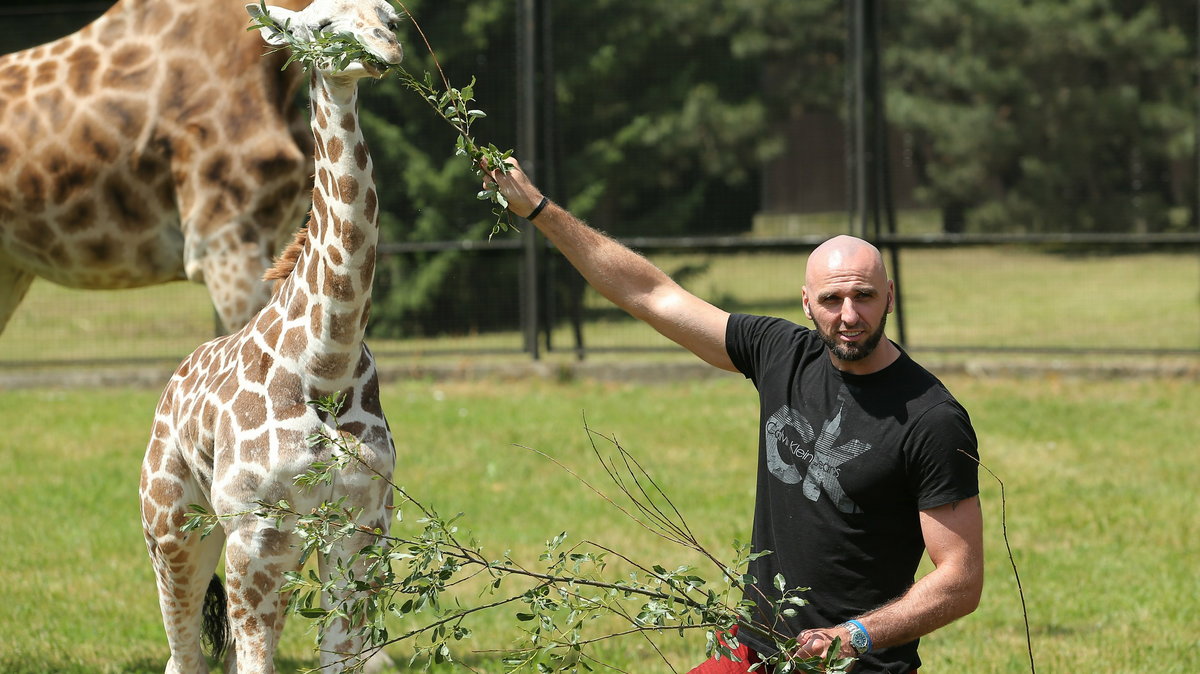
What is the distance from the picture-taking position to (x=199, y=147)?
543 centimetres

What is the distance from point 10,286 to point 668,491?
3.87m

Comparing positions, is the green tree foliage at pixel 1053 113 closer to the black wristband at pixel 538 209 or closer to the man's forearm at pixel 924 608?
the black wristband at pixel 538 209

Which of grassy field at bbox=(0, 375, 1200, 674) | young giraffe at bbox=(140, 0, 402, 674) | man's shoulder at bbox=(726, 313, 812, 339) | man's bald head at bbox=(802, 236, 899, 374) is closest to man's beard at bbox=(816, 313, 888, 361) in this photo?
man's bald head at bbox=(802, 236, 899, 374)

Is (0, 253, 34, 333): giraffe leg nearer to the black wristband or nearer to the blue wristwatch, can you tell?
the black wristband

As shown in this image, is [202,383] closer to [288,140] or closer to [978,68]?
[288,140]

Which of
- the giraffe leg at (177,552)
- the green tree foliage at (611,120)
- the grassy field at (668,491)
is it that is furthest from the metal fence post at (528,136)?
the giraffe leg at (177,552)

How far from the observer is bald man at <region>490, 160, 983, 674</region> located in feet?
11.1

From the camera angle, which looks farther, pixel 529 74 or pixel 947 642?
pixel 529 74

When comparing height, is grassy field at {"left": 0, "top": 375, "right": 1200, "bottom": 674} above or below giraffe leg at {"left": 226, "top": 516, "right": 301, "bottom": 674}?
below

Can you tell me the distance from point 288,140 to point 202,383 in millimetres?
1734

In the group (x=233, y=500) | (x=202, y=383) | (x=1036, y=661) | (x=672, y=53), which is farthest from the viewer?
(x=672, y=53)

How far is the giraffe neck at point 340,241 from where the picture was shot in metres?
3.60

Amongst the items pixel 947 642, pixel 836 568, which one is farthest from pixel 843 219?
pixel 836 568

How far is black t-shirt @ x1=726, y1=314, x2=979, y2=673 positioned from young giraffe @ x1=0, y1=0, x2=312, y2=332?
2443 mm
